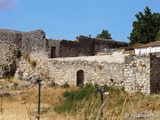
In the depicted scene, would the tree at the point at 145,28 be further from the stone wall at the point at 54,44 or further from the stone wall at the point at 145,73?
the stone wall at the point at 145,73

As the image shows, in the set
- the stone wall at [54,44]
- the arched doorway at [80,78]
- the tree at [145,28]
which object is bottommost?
the arched doorway at [80,78]

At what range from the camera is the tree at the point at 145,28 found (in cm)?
4272

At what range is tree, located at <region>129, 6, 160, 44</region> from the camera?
42725 mm

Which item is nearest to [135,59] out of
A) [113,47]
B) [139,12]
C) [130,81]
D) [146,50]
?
[130,81]

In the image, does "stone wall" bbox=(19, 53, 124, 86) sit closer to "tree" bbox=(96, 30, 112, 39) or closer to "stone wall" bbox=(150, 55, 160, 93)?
"stone wall" bbox=(150, 55, 160, 93)

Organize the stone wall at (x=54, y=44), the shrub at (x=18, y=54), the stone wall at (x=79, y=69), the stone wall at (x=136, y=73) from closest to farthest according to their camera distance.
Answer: the stone wall at (x=136, y=73), the stone wall at (x=79, y=69), the stone wall at (x=54, y=44), the shrub at (x=18, y=54)

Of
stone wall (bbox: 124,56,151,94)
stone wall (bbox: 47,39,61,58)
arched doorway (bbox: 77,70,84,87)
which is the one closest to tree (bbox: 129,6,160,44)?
stone wall (bbox: 47,39,61,58)

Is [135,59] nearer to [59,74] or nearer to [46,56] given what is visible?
[59,74]

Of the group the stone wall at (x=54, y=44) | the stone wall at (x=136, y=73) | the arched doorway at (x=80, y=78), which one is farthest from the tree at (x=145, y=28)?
the stone wall at (x=136, y=73)

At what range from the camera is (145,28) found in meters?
43.5

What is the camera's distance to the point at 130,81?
22.2 metres

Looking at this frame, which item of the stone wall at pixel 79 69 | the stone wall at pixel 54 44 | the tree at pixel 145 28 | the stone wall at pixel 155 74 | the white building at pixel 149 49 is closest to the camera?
the stone wall at pixel 155 74

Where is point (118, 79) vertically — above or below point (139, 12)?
below

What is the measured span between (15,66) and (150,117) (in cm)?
2796
